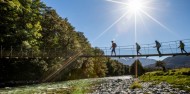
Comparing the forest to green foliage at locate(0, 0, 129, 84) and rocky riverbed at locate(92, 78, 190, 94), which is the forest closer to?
green foliage at locate(0, 0, 129, 84)

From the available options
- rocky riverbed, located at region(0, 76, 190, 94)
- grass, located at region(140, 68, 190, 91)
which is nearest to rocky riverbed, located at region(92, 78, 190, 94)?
rocky riverbed, located at region(0, 76, 190, 94)

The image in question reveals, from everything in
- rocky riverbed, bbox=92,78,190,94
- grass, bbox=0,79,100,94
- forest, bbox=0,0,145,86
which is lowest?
grass, bbox=0,79,100,94

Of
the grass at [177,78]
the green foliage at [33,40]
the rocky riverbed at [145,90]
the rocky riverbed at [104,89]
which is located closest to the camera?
the rocky riverbed at [145,90]

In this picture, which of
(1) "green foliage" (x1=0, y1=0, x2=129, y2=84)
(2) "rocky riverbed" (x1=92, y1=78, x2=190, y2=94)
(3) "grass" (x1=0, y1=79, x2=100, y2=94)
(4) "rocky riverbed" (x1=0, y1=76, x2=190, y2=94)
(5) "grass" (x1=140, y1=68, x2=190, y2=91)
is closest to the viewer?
(2) "rocky riverbed" (x1=92, y1=78, x2=190, y2=94)

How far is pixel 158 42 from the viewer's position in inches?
1559

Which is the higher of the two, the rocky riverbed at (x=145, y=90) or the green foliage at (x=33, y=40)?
the green foliage at (x=33, y=40)

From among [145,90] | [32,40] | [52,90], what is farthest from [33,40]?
[145,90]

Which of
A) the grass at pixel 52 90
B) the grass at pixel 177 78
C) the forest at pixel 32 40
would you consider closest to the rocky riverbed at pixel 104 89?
the grass at pixel 52 90

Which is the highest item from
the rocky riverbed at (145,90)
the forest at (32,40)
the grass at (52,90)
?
the forest at (32,40)

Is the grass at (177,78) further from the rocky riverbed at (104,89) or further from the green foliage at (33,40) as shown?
the green foliage at (33,40)

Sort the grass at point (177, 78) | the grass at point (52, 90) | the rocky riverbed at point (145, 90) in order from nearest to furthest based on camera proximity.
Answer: the rocky riverbed at point (145, 90) → the grass at point (52, 90) → the grass at point (177, 78)

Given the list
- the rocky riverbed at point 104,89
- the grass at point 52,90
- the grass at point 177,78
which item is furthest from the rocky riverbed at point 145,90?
the grass at point 52,90

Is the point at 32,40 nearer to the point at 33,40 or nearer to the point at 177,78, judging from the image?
the point at 33,40

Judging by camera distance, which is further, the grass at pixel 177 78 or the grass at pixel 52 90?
the grass at pixel 177 78
